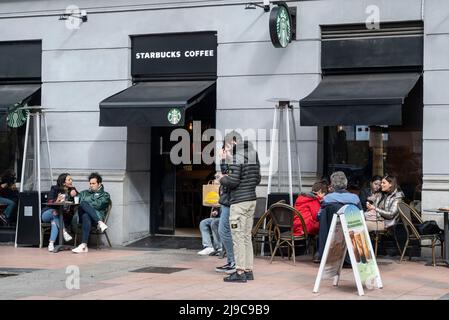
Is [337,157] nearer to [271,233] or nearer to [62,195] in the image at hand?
[271,233]

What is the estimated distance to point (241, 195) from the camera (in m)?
9.82

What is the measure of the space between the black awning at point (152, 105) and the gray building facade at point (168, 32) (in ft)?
1.97

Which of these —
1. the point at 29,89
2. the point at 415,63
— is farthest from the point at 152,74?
the point at 415,63

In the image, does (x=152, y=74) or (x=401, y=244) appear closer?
(x=401, y=244)

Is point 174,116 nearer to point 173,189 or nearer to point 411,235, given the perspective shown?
point 173,189

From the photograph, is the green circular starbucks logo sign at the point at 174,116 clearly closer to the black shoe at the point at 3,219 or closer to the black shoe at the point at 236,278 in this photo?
the black shoe at the point at 236,278

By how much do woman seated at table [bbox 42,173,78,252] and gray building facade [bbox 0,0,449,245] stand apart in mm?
807

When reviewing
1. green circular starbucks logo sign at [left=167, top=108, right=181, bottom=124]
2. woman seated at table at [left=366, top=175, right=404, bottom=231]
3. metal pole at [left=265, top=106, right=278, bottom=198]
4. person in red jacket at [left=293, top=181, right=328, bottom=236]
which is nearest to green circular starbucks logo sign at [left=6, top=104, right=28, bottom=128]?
green circular starbucks logo sign at [left=167, top=108, right=181, bottom=124]

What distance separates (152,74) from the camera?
583 inches

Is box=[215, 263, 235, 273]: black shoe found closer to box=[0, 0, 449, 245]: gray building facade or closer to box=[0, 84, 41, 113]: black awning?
box=[0, 0, 449, 245]: gray building facade

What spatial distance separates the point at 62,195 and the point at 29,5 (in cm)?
452

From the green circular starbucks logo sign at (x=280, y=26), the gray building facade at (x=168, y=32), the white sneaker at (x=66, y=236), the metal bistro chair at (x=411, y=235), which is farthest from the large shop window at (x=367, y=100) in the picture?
the white sneaker at (x=66, y=236)

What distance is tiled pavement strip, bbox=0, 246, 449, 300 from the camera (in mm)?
9008

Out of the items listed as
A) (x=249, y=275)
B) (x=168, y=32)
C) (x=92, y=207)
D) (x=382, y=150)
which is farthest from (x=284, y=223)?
(x=168, y=32)
